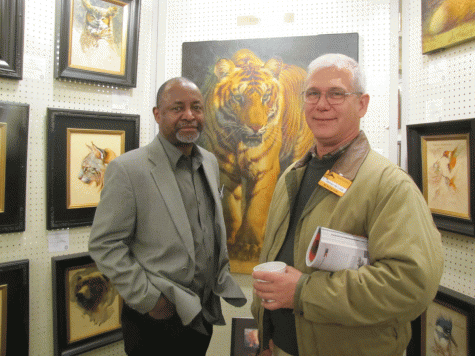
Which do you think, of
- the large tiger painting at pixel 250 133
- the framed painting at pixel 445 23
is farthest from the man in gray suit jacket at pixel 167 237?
the framed painting at pixel 445 23

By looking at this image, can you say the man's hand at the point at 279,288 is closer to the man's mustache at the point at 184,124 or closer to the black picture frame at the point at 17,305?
the man's mustache at the point at 184,124

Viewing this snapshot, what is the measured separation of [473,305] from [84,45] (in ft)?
9.07

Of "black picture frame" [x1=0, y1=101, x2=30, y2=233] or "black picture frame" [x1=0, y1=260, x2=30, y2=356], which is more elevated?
"black picture frame" [x1=0, y1=101, x2=30, y2=233]

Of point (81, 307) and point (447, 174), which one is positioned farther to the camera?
point (81, 307)

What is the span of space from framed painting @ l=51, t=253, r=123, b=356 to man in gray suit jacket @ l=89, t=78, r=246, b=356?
53cm

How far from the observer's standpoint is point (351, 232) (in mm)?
1217

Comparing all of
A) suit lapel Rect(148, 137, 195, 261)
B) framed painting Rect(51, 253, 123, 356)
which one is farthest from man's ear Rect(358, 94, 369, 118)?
framed painting Rect(51, 253, 123, 356)

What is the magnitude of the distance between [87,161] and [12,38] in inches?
32.9

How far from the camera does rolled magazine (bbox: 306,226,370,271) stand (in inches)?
43.4

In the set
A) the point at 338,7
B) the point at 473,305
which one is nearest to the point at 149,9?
the point at 338,7

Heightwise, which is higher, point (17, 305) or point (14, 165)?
point (14, 165)

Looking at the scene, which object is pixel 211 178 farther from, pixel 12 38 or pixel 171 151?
pixel 12 38

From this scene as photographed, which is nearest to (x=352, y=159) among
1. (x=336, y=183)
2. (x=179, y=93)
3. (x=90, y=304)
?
(x=336, y=183)

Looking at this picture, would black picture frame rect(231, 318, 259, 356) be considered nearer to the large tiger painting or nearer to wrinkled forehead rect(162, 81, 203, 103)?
the large tiger painting
